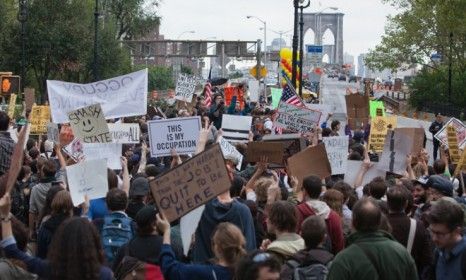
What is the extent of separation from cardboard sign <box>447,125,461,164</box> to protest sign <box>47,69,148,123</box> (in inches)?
180

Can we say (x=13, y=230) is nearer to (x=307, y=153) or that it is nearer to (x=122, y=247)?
(x=122, y=247)

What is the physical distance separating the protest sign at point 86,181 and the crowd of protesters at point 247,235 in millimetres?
136

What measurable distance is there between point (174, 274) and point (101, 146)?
5634 millimetres

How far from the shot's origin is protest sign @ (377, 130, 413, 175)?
1266 centimetres

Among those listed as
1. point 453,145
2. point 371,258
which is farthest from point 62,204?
point 453,145

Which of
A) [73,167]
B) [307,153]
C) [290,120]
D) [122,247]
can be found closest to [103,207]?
[73,167]

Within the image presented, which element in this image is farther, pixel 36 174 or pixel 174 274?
pixel 36 174

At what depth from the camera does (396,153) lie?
42.2 feet

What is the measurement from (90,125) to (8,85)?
15807 mm

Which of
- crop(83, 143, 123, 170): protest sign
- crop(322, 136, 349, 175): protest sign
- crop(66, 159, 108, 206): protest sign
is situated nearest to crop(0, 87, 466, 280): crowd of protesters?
crop(66, 159, 108, 206): protest sign

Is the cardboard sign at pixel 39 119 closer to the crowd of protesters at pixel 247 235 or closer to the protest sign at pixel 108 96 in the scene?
the protest sign at pixel 108 96

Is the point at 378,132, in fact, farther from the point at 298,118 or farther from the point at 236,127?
the point at 298,118

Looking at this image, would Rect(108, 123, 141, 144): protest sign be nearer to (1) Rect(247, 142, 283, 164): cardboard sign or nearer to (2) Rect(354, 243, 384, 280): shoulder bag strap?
(1) Rect(247, 142, 283, 164): cardboard sign

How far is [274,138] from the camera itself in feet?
45.2
